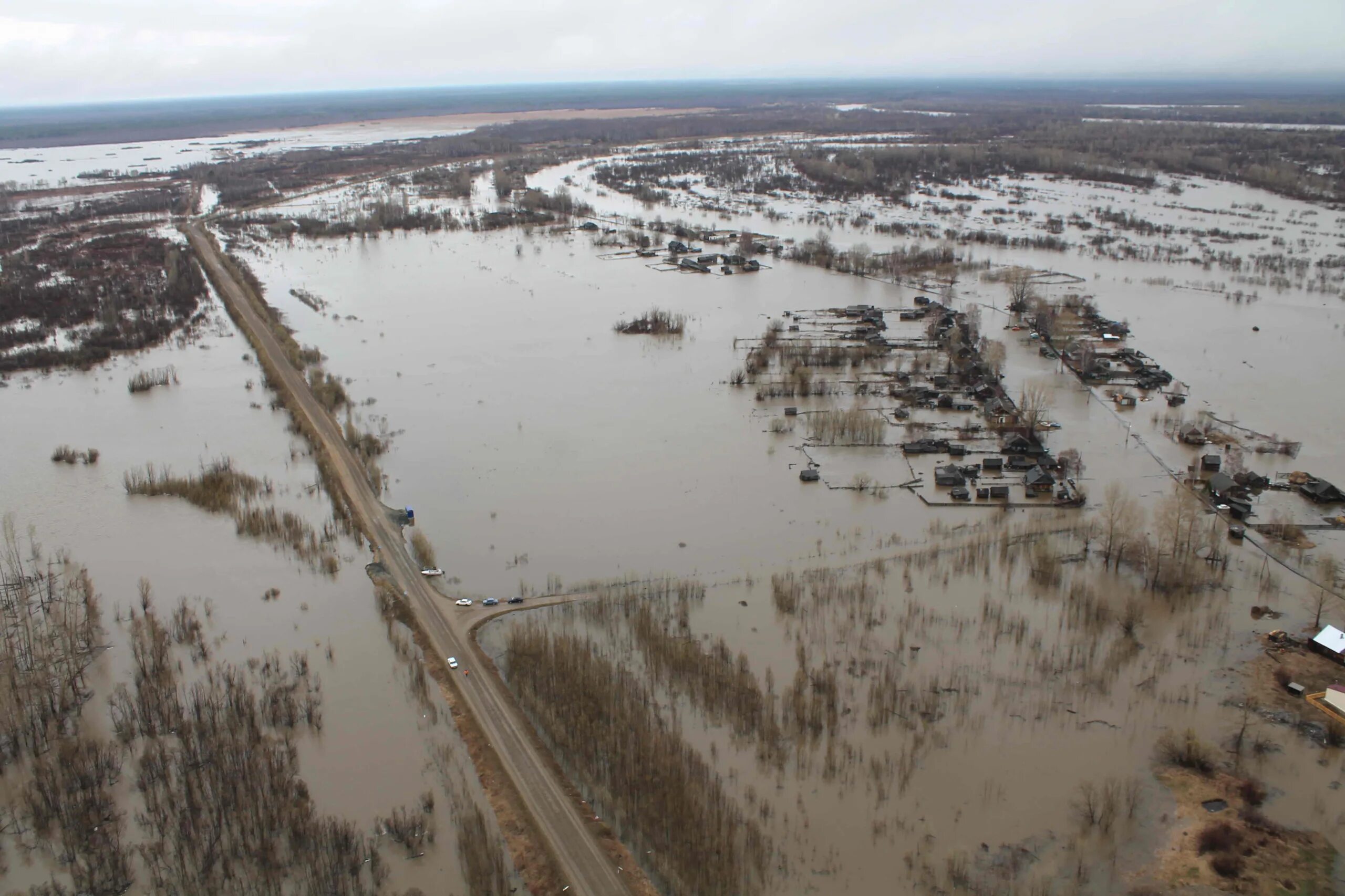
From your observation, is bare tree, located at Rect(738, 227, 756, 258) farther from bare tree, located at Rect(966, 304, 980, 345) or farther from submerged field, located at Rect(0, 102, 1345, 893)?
bare tree, located at Rect(966, 304, 980, 345)

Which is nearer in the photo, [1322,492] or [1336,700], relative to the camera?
[1336,700]

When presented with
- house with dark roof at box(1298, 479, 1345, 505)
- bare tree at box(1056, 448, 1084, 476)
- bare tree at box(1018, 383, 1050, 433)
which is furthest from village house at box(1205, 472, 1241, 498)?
bare tree at box(1018, 383, 1050, 433)

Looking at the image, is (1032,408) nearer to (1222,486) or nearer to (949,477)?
(949,477)

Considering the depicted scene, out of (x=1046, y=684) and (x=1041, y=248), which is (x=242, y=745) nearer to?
(x=1046, y=684)

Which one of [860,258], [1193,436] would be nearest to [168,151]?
[860,258]

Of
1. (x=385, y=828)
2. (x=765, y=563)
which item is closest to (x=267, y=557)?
(x=385, y=828)
